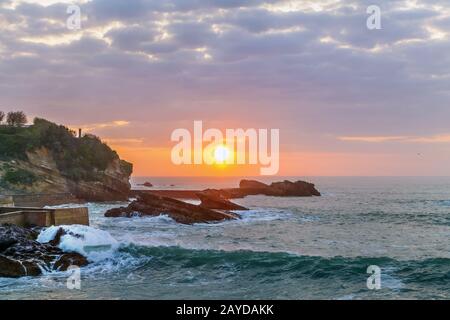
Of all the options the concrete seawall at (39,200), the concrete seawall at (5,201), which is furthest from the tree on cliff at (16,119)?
the concrete seawall at (5,201)

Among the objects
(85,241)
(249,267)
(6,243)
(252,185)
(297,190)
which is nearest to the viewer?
(6,243)

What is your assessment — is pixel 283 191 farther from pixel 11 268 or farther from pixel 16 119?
pixel 11 268

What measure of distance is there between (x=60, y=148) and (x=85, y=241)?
55839mm

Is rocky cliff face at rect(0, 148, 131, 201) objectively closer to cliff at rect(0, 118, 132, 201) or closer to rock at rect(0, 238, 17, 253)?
cliff at rect(0, 118, 132, 201)

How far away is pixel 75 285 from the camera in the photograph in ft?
54.7

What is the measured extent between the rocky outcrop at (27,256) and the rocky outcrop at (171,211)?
20857 millimetres

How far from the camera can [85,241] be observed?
22000 mm

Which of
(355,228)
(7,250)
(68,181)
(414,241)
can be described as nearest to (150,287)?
(7,250)

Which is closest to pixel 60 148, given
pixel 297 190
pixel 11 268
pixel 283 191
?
pixel 283 191

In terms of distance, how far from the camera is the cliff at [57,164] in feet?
199

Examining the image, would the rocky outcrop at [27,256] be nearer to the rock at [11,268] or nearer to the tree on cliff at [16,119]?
the rock at [11,268]

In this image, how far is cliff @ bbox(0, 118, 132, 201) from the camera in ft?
199
